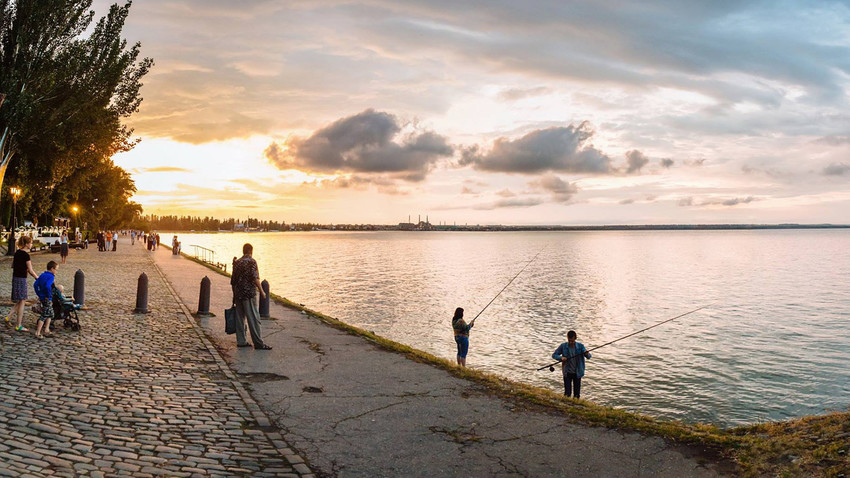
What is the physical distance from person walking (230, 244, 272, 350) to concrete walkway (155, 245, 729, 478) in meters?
0.86

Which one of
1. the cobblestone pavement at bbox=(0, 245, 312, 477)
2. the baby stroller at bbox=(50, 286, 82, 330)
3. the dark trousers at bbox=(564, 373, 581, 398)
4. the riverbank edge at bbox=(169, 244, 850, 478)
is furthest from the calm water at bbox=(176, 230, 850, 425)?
the baby stroller at bbox=(50, 286, 82, 330)

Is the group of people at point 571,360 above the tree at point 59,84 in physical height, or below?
below

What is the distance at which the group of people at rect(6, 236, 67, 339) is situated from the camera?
12.2 m

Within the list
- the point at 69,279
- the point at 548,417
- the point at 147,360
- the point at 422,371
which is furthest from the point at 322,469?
the point at 69,279

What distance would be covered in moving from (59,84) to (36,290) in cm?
2321

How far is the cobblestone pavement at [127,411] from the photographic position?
235 inches

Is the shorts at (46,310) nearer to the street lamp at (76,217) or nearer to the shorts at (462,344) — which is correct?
the shorts at (462,344)

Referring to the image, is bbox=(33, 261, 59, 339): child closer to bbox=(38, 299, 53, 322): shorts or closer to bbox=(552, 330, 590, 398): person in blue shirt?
bbox=(38, 299, 53, 322): shorts

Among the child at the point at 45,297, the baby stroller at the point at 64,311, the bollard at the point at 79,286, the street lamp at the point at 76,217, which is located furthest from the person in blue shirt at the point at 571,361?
the street lamp at the point at 76,217

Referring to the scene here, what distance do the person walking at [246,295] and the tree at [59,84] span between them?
22841 millimetres

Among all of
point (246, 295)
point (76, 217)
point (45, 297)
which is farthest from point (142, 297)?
point (76, 217)

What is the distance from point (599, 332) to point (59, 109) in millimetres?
30597

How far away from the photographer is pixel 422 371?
11.1 meters

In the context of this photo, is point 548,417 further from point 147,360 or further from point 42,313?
point 42,313
